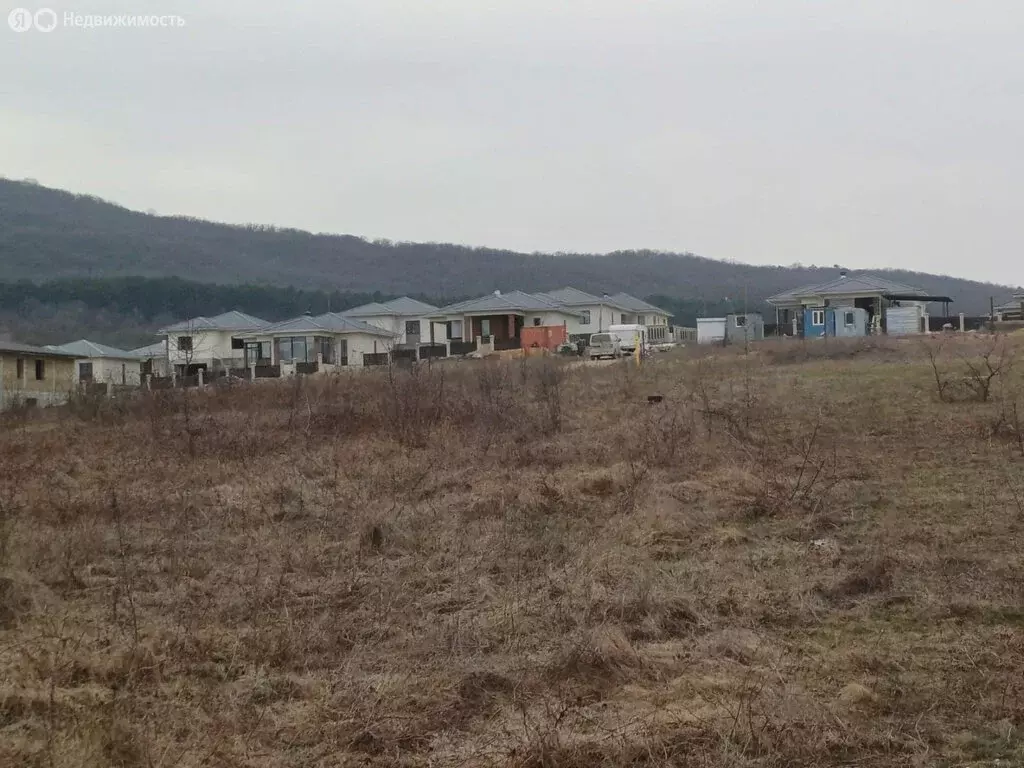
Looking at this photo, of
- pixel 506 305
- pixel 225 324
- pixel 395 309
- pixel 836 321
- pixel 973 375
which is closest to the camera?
pixel 973 375

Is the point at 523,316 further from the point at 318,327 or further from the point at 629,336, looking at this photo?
the point at 318,327

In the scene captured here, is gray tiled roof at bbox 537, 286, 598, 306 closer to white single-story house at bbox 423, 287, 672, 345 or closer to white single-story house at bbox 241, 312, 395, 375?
white single-story house at bbox 423, 287, 672, 345

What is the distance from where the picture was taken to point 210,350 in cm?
5497

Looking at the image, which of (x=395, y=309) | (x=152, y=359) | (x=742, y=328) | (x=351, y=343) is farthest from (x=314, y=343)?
(x=742, y=328)

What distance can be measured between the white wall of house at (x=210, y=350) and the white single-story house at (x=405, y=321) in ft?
21.9

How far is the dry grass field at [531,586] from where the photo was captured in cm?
558

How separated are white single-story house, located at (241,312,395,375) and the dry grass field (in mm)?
28351

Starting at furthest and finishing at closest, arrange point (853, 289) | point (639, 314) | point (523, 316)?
point (639, 314)
point (523, 316)
point (853, 289)

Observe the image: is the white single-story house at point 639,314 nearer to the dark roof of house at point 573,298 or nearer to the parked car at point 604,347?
the dark roof of house at point 573,298

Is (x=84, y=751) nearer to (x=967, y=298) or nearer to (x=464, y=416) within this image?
(x=464, y=416)

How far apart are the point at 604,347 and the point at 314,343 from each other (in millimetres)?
17235

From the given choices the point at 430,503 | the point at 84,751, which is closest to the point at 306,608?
the point at 84,751

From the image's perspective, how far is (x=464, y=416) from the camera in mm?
19578

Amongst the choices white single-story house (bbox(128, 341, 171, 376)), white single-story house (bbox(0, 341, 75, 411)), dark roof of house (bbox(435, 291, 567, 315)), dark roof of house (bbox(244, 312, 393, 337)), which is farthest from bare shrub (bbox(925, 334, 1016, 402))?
white single-story house (bbox(128, 341, 171, 376))
